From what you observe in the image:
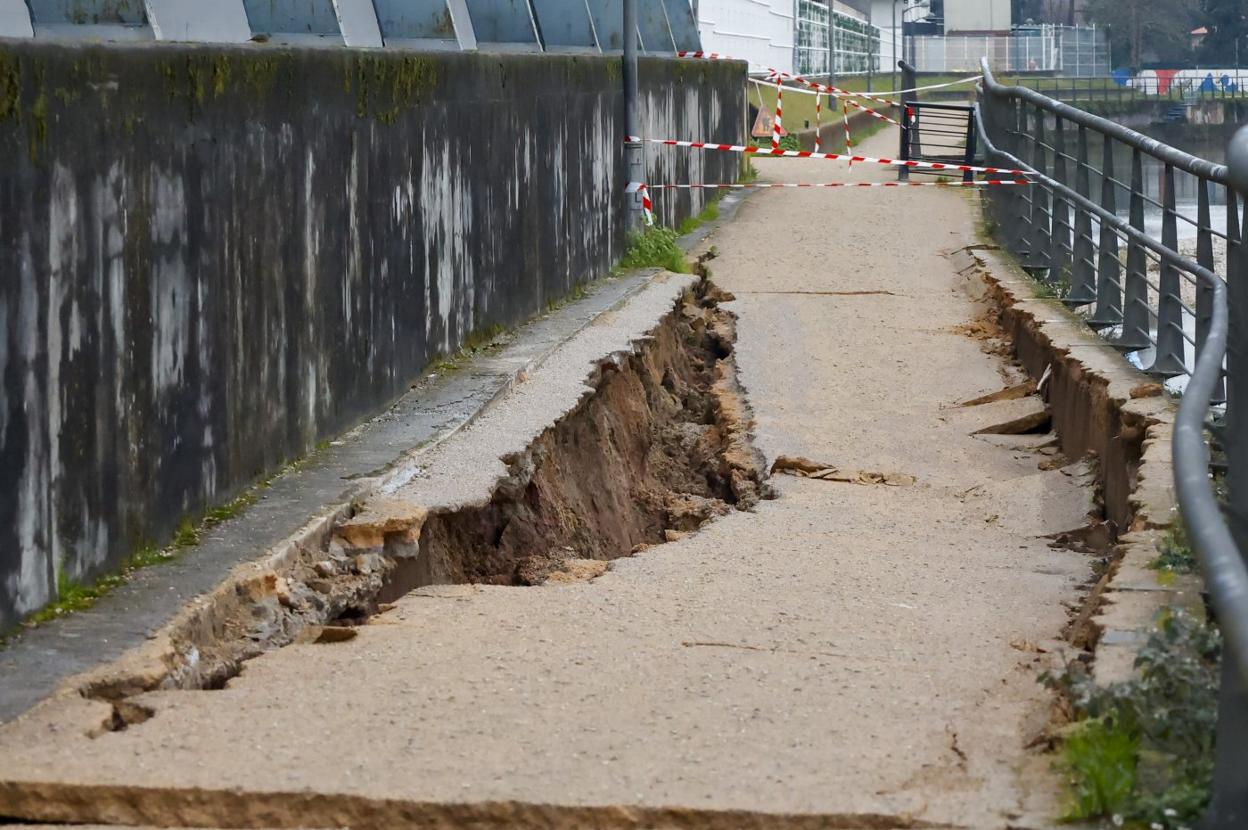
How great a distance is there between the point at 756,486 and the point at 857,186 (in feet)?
42.9

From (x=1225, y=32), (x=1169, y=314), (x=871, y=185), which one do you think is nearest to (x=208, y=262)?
(x=1169, y=314)

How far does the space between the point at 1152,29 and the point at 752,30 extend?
77.3 metres

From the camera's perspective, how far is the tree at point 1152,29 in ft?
354

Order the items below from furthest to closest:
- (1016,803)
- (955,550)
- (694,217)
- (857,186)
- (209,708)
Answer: (857,186) < (694,217) < (955,550) < (209,708) < (1016,803)

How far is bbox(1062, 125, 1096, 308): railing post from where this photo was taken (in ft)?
35.6

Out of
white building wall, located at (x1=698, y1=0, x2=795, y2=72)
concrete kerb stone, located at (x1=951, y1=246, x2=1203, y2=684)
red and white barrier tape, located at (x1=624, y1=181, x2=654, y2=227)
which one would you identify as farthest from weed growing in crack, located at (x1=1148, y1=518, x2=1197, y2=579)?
white building wall, located at (x1=698, y1=0, x2=795, y2=72)

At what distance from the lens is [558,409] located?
8047mm

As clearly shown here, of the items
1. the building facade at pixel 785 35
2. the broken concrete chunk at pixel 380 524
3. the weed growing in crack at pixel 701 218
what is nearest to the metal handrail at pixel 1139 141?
the broken concrete chunk at pixel 380 524

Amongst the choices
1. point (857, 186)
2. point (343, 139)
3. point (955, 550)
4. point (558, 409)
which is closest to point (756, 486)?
point (558, 409)

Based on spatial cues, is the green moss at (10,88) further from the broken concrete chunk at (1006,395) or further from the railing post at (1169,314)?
the broken concrete chunk at (1006,395)

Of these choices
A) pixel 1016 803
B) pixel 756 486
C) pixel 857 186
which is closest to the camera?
pixel 1016 803

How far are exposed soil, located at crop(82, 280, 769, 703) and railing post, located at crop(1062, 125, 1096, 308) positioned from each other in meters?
2.14

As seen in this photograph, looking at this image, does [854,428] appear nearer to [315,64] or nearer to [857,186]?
[315,64]

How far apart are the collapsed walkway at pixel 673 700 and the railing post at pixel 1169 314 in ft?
2.78
